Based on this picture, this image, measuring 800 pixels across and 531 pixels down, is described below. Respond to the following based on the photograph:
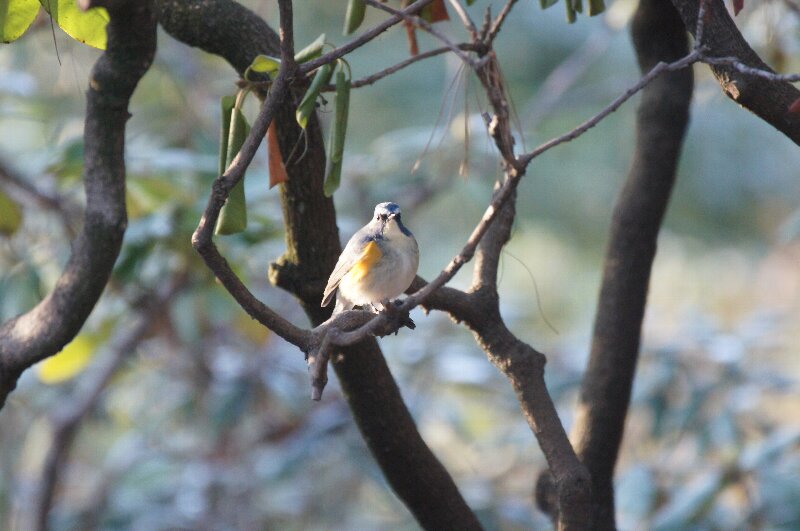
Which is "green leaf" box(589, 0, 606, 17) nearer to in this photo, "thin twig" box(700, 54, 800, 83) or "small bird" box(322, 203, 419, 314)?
"thin twig" box(700, 54, 800, 83)

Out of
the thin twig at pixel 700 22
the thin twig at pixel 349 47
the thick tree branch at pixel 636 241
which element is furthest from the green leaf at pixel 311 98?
the thick tree branch at pixel 636 241

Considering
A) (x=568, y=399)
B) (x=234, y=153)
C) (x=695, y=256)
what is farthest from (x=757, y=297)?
(x=234, y=153)

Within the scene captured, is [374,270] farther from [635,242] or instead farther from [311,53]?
[635,242]

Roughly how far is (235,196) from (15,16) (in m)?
0.46

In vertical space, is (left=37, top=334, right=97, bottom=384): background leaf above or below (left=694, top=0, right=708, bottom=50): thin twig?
above

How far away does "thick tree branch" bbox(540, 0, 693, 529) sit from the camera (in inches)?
89.3

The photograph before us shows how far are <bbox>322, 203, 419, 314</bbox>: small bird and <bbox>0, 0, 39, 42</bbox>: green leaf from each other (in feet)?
2.29

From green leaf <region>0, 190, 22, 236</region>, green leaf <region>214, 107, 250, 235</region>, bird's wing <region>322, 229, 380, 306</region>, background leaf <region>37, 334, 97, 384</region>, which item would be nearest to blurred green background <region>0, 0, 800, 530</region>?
background leaf <region>37, 334, 97, 384</region>

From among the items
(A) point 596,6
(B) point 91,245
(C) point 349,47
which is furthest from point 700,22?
(B) point 91,245

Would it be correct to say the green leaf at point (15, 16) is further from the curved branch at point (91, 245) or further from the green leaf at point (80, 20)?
the curved branch at point (91, 245)

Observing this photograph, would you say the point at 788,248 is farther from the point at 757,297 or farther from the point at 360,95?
the point at 360,95

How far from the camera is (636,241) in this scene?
2303 mm

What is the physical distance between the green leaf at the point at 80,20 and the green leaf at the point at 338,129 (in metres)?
0.42

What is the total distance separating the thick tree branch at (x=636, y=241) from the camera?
227cm
